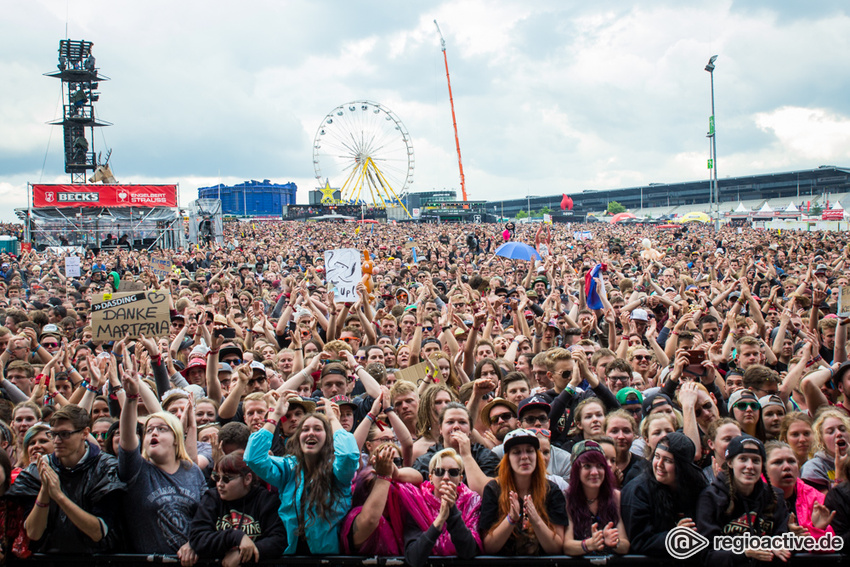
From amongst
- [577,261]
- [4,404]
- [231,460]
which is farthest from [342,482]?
[577,261]

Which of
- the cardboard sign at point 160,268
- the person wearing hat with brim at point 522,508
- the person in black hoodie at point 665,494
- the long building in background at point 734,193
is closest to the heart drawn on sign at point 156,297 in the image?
the person wearing hat with brim at point 522,508

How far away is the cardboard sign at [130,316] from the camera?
5.98 metres

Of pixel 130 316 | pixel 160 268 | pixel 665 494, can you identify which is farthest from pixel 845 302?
pixel 160 268

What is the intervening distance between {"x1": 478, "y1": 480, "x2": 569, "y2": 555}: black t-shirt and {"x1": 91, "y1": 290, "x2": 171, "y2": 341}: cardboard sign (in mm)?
3658

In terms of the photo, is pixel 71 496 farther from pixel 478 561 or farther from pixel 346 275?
pixel 346 275

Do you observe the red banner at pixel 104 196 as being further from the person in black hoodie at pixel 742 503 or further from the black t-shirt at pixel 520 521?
the person in black hoodie at pixel 742 503

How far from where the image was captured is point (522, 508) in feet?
Answer: 11.6

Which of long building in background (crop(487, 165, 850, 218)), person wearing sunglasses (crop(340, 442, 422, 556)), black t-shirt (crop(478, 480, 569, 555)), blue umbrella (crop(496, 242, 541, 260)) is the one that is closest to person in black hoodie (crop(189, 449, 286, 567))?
person wearing sunglasses (crop(340, 442, 422, 556))

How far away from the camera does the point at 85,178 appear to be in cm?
5728

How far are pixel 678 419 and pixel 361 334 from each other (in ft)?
14.9

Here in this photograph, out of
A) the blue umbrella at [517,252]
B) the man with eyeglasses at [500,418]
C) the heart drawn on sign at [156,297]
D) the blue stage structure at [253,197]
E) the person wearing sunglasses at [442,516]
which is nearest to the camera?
the person wearing sunglasses at [442,516]

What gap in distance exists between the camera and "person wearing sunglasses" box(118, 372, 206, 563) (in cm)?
373

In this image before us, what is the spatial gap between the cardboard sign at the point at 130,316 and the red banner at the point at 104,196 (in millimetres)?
28807

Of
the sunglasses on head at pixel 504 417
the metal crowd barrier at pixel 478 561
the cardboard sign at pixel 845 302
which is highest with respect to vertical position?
the cardboard sign at pixel 845 302
